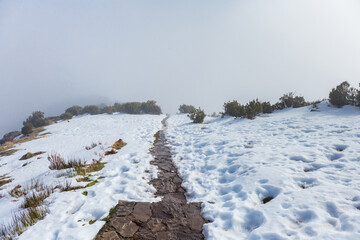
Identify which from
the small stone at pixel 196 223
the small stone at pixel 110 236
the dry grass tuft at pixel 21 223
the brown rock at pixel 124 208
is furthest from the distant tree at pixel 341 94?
the dry grass tuft at pixel 21 223

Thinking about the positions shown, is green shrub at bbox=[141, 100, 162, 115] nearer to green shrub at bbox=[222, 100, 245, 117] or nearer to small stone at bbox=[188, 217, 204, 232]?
green shrub at bbox=[222, 100, 245, 117]

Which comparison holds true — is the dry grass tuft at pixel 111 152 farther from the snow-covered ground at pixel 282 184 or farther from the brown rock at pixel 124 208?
the brown rock at pixel 124 208

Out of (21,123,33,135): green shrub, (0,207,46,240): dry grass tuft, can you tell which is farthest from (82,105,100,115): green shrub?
(0,207,46,240): dry grass tuft

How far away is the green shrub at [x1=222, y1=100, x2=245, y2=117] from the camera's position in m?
12.4

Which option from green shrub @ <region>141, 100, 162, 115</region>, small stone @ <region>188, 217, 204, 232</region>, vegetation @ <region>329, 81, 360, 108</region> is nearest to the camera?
small stone @ <region>188, 217, 204, 232</region>

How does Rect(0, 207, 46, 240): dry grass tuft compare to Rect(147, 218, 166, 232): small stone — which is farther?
Rect(147, 218, 166, 232): small stone

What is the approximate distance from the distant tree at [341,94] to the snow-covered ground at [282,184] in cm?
333

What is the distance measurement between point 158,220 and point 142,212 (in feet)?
1.31

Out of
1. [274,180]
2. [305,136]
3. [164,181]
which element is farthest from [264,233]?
[305,136]

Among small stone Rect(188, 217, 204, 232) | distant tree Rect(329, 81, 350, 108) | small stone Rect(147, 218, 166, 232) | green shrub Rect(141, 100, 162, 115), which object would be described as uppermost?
green shrub Rect(141, 100, 162, 115)

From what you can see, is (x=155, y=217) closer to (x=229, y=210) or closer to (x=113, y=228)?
(x=113, y=228)

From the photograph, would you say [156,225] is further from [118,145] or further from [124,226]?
[118,145]

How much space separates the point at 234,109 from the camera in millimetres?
12938

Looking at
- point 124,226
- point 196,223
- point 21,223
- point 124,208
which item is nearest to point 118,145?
point 124,208
